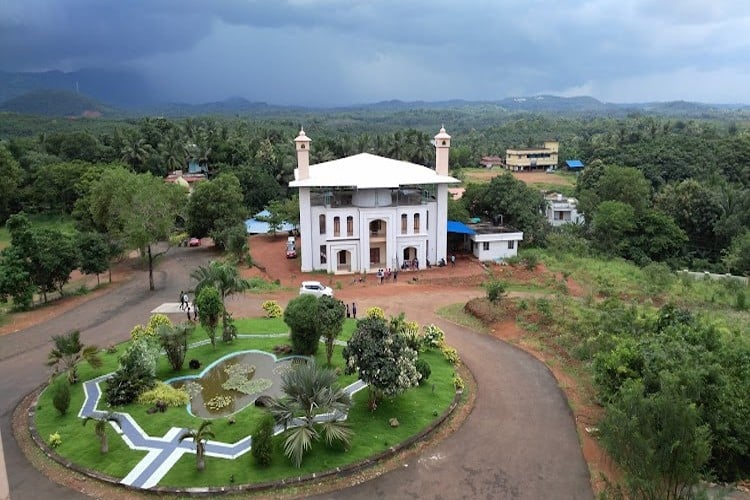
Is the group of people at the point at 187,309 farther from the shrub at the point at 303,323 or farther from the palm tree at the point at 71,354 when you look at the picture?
the shrub at the point at 303,323

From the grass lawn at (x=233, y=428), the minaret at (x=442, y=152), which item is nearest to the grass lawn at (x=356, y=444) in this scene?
the grass lawn at (x=233, y=428)

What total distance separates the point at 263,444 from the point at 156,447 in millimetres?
3233

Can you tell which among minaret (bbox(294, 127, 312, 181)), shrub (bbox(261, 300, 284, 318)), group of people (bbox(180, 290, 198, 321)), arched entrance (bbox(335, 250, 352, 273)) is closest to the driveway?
shrub (bbox(261, 300, 284, 318))

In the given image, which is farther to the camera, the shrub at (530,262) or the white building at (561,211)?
the white building at (561,211)

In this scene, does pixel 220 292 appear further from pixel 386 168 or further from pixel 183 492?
pixel 386 168

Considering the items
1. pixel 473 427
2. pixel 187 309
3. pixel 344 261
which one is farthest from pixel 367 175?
pixel 473 427

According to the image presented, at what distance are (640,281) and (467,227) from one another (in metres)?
12.1

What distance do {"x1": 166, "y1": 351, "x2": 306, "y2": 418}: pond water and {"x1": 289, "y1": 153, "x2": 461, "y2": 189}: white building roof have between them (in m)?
16.1

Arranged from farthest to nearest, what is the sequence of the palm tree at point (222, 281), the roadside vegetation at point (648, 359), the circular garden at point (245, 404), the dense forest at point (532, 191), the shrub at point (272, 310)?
the dense forest at point (532, 191) < the shrub at point (272, 310) < the palm tree at point (222, 281) < the circular garden at point (245, 404) < the roadside vegetation at point (648, 359)

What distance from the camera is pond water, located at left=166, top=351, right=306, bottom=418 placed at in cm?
1711

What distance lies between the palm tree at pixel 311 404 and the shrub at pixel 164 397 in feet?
13.8

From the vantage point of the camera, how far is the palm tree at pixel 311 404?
14195mm

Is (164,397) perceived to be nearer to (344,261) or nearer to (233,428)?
(233,428)

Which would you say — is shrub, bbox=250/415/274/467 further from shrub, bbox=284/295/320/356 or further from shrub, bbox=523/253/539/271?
shrub, bbox=523/253/539/271
